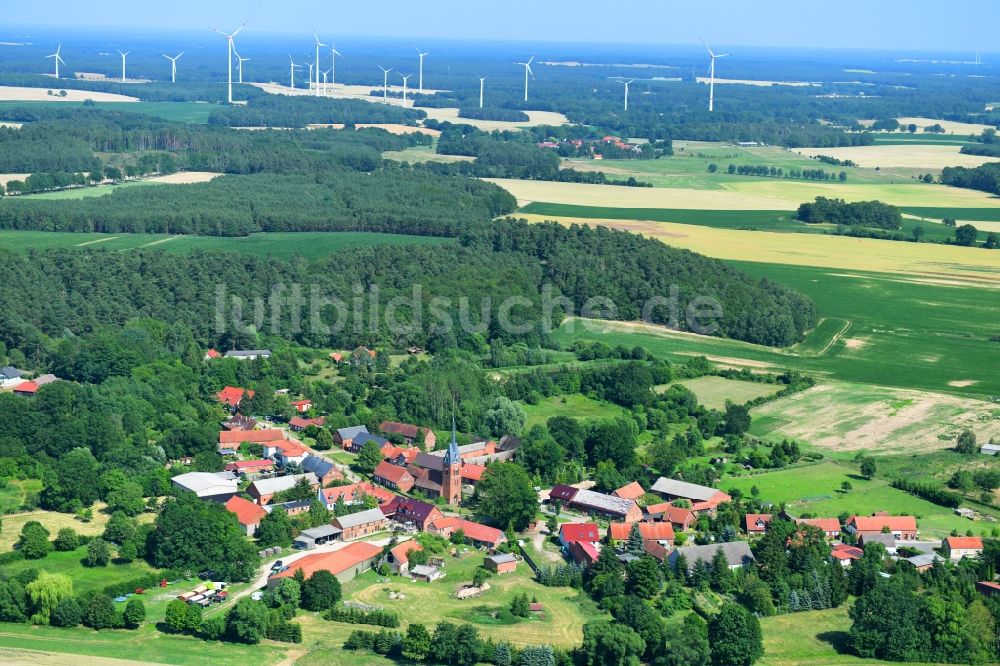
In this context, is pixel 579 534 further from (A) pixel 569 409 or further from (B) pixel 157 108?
(B) pixel 157 108

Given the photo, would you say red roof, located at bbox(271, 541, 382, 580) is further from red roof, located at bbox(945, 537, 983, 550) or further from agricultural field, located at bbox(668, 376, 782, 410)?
agricultural field, located at bbox(668, 376, 782, 410)

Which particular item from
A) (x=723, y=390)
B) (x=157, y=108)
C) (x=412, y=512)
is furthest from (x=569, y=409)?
(x=157, y=108)

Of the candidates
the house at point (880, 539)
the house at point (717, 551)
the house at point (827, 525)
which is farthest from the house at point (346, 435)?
the house at point (880, 539)

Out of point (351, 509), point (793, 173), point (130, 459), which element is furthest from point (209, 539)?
point (793, 173)

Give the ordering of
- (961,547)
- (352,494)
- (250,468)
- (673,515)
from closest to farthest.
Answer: (961,547)
(673,515)
(352,494)
(250,468)

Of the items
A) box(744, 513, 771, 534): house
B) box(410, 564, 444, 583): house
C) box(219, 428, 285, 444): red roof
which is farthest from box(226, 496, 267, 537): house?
box(744, 513, 771, 534): house

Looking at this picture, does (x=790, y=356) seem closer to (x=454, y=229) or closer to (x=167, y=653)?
(x=454, y=229)

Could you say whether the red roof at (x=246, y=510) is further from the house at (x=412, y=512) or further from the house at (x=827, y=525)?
the house at (x=827, y=525)
